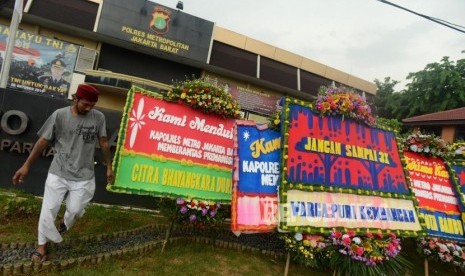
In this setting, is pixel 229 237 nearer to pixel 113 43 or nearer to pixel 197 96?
pixel 197 96

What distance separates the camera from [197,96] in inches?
181

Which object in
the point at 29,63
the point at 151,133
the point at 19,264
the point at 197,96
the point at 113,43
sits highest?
the point at 113,43

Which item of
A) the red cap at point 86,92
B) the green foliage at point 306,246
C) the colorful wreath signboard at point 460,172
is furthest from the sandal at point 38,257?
the colorful wreath signboard at point 460,172

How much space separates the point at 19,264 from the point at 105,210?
2166mm

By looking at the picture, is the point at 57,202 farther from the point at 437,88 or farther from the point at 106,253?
the point at 437,88

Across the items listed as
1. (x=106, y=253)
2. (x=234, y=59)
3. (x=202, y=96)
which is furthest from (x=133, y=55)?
(x=106, y=253)

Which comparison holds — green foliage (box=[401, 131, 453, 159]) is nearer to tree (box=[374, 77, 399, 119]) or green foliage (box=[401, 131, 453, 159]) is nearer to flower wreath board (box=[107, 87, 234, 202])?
flower wreath board (box=[107, 87, 234, 202])

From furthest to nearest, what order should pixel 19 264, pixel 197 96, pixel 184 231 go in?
1. pixel 184 231
2. pixel 197 96
3. pixel 19 264

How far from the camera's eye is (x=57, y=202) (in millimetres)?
3494

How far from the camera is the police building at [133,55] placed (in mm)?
14180

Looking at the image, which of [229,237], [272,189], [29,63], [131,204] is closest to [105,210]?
[131,204]

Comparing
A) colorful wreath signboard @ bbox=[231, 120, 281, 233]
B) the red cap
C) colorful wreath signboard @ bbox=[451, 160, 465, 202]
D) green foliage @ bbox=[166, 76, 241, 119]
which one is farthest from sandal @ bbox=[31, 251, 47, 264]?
colorful wreath signboard @ bbox=[451, 160, 465, 202]

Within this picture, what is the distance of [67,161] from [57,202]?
0.47 metres

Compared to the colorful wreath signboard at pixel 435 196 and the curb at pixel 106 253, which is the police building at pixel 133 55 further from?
the curb at pixel 106 253
